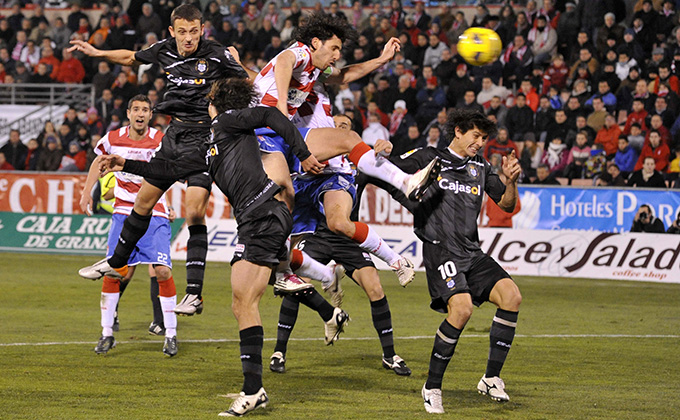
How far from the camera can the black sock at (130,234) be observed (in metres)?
9.36

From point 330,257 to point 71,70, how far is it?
64.3ft

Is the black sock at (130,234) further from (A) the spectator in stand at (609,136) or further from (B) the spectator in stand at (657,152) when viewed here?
Result: (A) the spectator in stand at (609,136)

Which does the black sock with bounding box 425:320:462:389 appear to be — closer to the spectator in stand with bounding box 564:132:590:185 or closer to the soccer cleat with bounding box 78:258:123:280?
the soccer cleat with bounding box 78:258:123:280

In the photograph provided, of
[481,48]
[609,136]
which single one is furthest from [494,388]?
[609,136]

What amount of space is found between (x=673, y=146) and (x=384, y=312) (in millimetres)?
12410

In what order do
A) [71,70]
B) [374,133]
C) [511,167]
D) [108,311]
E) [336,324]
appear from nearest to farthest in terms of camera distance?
[511,167]
[336,324]
[108,311]
[374,133]
[71,70]

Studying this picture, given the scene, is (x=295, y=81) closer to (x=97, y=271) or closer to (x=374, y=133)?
(x=97, y=271)

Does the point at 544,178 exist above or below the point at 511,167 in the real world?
below

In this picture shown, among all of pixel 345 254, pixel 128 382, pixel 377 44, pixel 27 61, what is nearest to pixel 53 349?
pixel 128 382

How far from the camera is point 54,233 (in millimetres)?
21484

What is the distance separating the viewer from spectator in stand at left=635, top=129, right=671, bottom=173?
19641mm

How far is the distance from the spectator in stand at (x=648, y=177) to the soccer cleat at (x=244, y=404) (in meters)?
13.3

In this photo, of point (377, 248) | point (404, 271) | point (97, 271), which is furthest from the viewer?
point (97, 271)

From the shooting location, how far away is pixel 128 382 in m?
8.50
